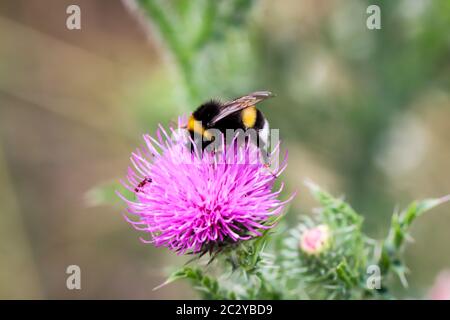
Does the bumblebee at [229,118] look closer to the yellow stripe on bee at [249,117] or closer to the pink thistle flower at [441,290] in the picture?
the yellow stripe on bee at [249,117]

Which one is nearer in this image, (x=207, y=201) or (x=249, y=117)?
(x=207, y=201)

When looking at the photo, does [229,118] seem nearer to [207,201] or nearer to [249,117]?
[249,117]

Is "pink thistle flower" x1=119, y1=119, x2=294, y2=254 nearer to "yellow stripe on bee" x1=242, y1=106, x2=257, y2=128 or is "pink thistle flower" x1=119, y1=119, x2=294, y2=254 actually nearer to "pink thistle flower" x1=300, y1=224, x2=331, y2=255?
"yellow stripe on bee" x1=242, y1=106, x2=257, y2=128

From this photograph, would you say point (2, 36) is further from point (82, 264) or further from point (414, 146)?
point (414, 146)

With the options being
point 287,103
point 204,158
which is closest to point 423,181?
point 287,103

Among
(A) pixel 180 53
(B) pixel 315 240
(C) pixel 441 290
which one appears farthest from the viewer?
(A) pixel 180 53

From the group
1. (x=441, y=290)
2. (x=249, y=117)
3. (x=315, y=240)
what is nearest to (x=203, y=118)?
(x=249, y=117)

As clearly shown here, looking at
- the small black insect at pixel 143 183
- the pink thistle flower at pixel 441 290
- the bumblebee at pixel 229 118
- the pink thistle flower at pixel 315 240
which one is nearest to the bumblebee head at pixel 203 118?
the bumblebee at pixel 229 118
